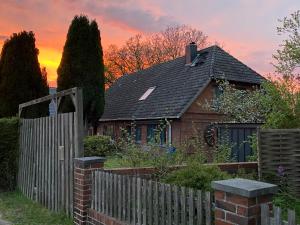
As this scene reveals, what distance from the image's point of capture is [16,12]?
11680 mm

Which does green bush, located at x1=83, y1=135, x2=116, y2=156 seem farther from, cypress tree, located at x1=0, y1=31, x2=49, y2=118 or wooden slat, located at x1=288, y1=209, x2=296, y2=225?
wooden slat, located at x1=288, y1=209, x2=296, y2=225

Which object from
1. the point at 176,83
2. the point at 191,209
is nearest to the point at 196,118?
the point at 176,83

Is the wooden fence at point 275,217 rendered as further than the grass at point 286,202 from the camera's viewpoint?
No

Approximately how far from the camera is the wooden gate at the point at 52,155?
7.26m

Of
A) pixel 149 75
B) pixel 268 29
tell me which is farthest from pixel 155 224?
pixel 149 75

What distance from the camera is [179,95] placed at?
21.8 metres

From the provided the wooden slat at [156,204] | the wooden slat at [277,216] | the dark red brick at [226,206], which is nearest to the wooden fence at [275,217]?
the wooden slat at [277,216]

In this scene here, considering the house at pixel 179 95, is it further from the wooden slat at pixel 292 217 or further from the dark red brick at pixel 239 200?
the wooden slat at pixel 292 217

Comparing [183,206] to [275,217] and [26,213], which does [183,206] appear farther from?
[26,213]

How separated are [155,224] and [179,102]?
642 inches

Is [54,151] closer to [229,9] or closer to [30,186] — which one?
[30,186]

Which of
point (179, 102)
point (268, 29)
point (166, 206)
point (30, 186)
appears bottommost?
point (30, 186)

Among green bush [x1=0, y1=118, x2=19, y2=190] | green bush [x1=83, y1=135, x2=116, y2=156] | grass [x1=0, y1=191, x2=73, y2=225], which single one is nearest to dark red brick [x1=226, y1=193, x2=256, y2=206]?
grass [x1=0, y1=191, x2=73, y2=225]

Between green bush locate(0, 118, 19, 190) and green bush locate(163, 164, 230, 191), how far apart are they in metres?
6.18
